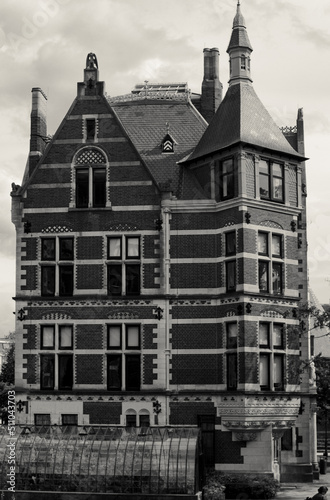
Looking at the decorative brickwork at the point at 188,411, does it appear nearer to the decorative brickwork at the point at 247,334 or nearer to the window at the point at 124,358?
the window at the point at 124,358

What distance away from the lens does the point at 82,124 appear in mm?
41062

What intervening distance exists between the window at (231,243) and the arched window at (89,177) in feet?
19.4

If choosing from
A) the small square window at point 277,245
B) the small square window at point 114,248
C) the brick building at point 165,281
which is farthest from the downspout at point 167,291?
the small square window at point 277,245

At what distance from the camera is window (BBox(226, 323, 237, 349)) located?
38.1 m

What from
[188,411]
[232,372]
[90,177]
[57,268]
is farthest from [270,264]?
[57,268]

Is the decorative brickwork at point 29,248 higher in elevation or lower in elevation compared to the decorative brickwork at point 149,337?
higher

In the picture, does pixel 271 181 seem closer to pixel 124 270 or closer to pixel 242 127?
pixel 242 127

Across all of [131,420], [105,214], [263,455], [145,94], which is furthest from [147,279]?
[145,94]

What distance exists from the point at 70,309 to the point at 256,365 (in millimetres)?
8655

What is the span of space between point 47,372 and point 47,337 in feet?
5.10

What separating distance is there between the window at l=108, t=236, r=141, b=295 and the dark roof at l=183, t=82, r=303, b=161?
205 inches

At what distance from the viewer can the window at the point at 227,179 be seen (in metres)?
39.2

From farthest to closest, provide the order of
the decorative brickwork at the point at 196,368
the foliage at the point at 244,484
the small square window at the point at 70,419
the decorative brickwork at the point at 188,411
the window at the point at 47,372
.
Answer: the window at the point at 47,372 → the small square window at the point at 70,419 → the decorative brickwork at the point at 196,368 → the decorative brickwork at the point at 188,411 → the foliage at the point at 244,484

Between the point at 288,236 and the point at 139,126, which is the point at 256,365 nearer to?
the point at 288,236
